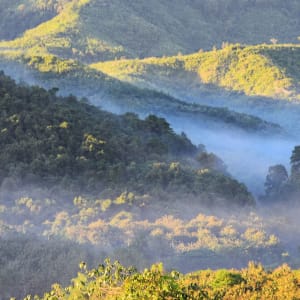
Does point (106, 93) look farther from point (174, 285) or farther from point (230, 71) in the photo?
point (174, 285)

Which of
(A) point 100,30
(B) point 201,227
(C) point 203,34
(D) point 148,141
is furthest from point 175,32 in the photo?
(B) point 201,227

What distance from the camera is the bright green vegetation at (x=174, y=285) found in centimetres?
847

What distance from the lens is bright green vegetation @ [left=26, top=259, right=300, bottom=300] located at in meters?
8.47

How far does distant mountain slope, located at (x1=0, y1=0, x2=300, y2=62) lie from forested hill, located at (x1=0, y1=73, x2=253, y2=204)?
51.7 meters

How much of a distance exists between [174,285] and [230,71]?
211ft

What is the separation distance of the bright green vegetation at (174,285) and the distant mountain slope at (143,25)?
221 ft

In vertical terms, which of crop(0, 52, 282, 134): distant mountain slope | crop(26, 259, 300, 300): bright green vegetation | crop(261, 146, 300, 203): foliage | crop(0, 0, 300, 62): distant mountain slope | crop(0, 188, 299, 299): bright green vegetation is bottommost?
crop(26, 259, 300, 300): bright green vegetation

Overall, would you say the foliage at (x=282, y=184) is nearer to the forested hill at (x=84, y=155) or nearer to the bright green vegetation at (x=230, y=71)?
the forested hill at (x=84, y=155)

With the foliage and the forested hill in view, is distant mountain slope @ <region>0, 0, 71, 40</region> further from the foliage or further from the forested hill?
the forested hill

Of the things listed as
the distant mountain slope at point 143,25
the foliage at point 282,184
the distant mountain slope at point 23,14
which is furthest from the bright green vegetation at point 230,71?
the foliage at point 282,184

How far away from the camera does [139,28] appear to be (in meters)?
94.3

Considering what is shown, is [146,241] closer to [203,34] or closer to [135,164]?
[135,164]

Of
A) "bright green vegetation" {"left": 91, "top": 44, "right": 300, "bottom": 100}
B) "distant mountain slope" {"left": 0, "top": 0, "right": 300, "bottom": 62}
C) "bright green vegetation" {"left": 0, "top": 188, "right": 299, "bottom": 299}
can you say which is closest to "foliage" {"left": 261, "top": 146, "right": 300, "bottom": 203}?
"bright green vegetation" {"left": 0, "top": 188, "right": 299, "bottom": 299}

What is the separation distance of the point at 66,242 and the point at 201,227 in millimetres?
4447
